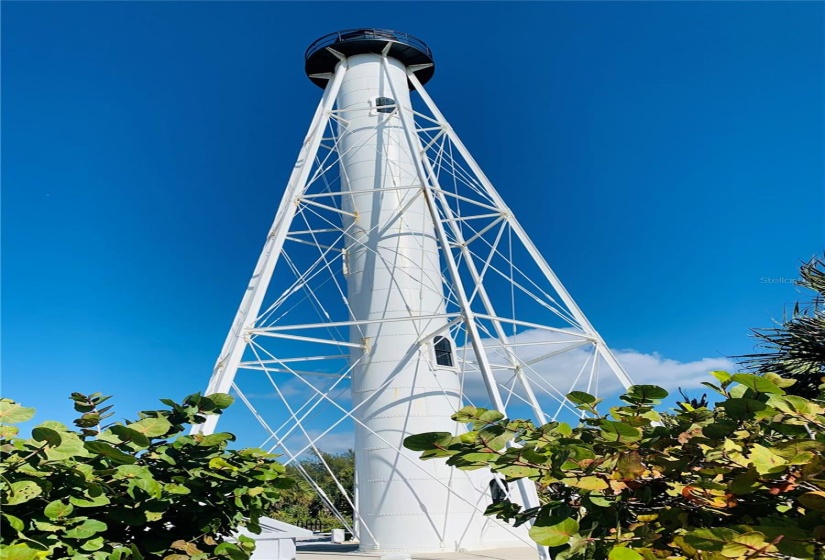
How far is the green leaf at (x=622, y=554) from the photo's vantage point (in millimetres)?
2078

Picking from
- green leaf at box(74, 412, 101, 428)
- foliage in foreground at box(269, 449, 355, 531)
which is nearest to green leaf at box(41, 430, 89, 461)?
green leaf at box(74, 412, 101, 428)

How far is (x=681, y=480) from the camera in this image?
2.56 metres

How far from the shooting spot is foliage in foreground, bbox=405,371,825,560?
207 centimetres

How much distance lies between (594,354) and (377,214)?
5.57 m

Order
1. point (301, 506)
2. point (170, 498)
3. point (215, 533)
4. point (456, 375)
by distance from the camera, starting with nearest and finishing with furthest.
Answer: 1. point (170, 498)
2. point (215, 533)
3. point (456, 375)
4. point (301, 506)

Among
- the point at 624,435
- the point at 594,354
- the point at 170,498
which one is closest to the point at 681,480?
the point at 624,435

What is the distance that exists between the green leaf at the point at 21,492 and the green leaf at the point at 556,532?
81.2 inches

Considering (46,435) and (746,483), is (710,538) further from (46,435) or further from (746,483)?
(46,435)

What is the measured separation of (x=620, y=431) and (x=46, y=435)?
2.41 meters

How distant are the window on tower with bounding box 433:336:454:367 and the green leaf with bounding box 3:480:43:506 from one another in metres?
10.6

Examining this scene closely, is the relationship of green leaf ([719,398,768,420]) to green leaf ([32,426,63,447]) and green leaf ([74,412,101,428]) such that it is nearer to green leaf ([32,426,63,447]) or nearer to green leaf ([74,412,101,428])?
green leaf ([32,426,63,447])

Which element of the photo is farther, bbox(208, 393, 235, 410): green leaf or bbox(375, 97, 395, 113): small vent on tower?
bbox(375, 97, 395, 113): small vent on tower

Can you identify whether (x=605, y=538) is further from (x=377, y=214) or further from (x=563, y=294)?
(x=377, y=214)

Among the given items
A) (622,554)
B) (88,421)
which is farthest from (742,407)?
(88,421)
